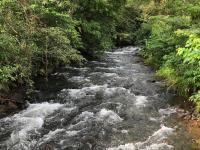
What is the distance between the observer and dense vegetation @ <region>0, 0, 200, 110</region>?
480 inches

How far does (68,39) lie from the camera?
15.3m

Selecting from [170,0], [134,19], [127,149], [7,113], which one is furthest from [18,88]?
[134,19]

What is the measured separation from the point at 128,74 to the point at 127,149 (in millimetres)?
8776

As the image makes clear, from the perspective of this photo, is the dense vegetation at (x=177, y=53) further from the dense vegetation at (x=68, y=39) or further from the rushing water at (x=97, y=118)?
the rushing water at (x=97, y=118)

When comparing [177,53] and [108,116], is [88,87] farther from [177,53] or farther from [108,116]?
[177,53]

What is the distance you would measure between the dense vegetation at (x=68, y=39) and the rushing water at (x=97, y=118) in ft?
3.13

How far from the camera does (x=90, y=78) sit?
53.2ft

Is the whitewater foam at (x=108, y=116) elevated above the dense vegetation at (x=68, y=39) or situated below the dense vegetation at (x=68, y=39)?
below

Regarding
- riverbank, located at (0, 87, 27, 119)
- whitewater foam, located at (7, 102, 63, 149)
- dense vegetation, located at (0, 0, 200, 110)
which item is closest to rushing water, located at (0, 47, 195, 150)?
whitewater foam, located at (7, 102, 63, 149)

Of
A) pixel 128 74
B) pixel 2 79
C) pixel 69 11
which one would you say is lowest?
pixel 128 74

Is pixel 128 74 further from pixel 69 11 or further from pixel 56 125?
pixel 56 125

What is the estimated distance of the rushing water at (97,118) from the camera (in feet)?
30.0

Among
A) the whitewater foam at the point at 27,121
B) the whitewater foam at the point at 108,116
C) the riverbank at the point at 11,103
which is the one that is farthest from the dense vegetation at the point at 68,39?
the whitewater foam at the point at 108,116

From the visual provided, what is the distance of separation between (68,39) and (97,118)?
5396 millimetres
